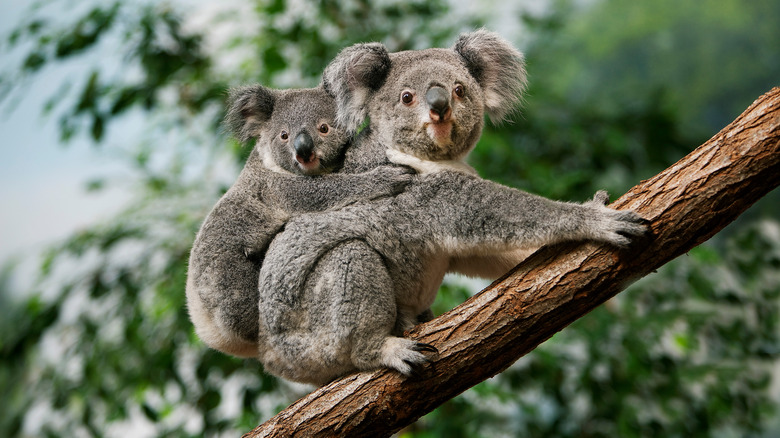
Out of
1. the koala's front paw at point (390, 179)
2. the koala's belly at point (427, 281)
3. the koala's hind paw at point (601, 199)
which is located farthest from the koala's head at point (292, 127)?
the koala's hind paw at point (601, 199)

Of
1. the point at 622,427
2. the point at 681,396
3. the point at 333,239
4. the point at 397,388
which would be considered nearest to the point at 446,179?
the point at 333,239

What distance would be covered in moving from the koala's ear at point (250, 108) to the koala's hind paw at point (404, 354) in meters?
1.05

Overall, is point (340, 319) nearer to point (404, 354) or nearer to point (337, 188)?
point (404, 354)

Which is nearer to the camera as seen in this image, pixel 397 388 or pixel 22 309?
pixel 397 388

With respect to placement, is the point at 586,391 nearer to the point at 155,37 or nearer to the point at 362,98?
the point at 362,98

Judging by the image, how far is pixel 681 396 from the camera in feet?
12.8

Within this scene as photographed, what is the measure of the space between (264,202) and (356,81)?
561 mm

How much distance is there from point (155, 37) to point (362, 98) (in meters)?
2.10

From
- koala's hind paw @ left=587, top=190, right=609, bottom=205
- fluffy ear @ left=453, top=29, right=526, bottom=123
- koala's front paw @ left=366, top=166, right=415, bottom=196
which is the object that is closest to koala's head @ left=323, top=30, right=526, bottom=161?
fluffy ear @ left=453, top=29, right=526, bottom=123

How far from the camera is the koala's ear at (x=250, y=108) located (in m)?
2.47

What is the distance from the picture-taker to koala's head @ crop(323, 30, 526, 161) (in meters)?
2.18

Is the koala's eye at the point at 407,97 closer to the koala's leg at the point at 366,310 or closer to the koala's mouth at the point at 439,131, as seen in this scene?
the koala's mouth at the point at 439,131

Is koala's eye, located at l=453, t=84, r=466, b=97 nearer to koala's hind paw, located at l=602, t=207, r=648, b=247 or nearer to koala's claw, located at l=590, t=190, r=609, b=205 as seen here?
koala's claw, located at l=590, t=190, r=609, b=205

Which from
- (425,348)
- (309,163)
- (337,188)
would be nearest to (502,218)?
(425,348)
